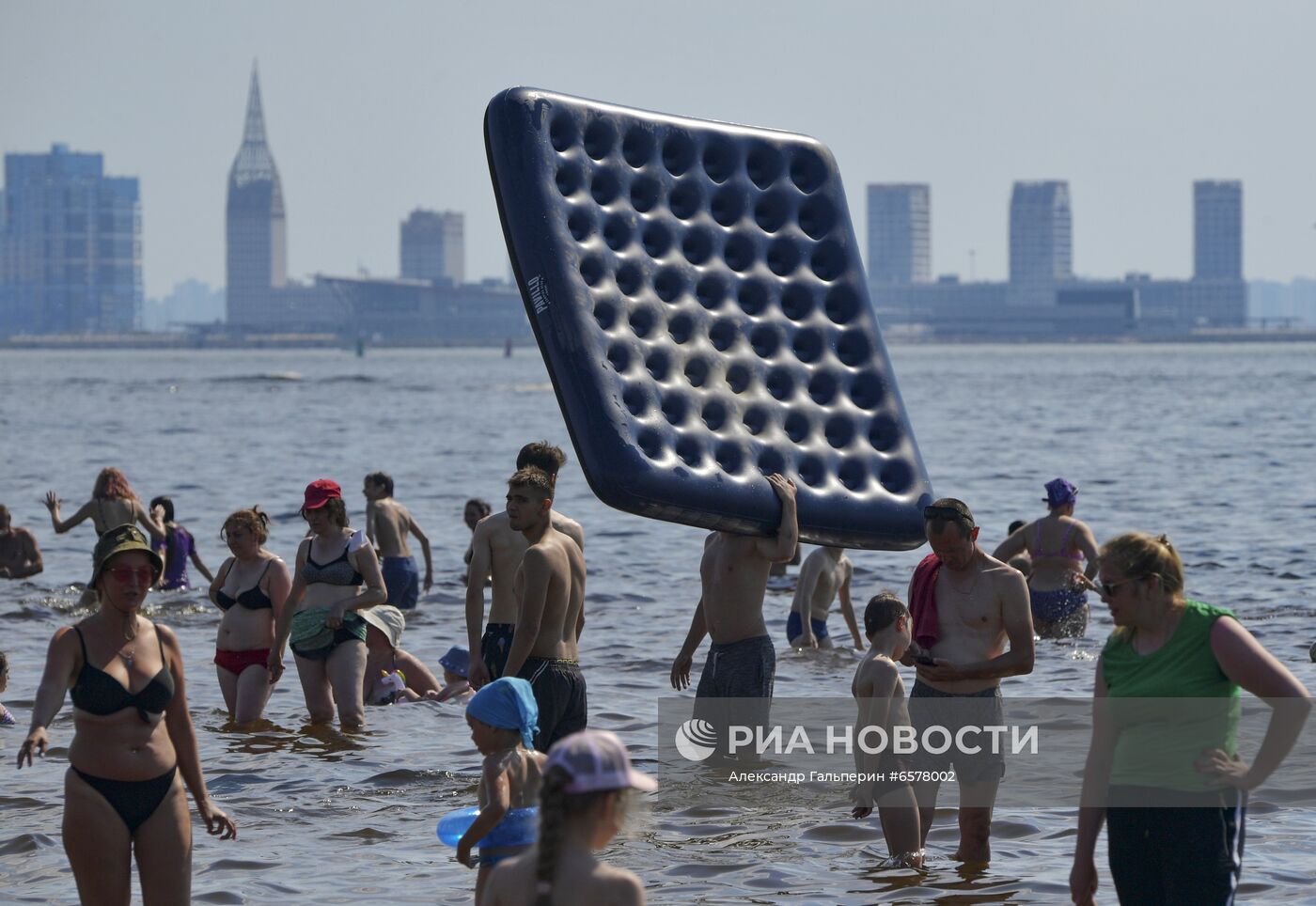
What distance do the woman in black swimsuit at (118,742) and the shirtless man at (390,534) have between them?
376 inches

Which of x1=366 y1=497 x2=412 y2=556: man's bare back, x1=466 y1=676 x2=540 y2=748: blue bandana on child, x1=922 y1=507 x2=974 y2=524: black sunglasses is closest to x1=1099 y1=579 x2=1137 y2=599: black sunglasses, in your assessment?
x1=922 y1=507 x2=974 y2=524: black sunglasses

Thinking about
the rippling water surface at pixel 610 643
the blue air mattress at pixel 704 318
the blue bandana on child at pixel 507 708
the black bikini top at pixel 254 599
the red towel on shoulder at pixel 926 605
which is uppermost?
the blue air mattress at pixel 704 318

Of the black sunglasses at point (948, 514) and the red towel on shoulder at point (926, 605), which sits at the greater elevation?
the black sunglasses at point (948, 514)

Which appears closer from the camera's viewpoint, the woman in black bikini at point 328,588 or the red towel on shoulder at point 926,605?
the red towel on shoulder at point 926,605

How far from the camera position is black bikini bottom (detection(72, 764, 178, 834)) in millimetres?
6375

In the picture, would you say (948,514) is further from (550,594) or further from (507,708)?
(507,708)

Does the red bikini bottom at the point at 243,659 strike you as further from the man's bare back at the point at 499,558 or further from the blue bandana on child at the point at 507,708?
the blue bandana on child at the point at 507,708

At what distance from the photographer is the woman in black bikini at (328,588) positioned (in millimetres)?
10719

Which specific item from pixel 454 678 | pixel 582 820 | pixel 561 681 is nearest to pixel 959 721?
pixel 561 681

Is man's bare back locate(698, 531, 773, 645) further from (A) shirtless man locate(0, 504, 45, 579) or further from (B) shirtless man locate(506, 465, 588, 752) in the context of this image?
(A) shirtless man locate(0, 504, 45, 579)

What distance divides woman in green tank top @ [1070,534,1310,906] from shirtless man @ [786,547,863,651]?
9.28 m

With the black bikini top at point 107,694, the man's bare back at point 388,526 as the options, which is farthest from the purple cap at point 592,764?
the man's bare back at point 388,526

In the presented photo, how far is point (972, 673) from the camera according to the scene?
7.66 metres

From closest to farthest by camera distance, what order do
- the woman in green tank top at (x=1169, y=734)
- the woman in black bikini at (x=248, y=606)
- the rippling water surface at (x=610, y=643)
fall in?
the woman in green tank top at (x=1169, y=734)
the rippling water surface at (x=610, y=643)
the woman in black bikini at (x=248, y=606)
